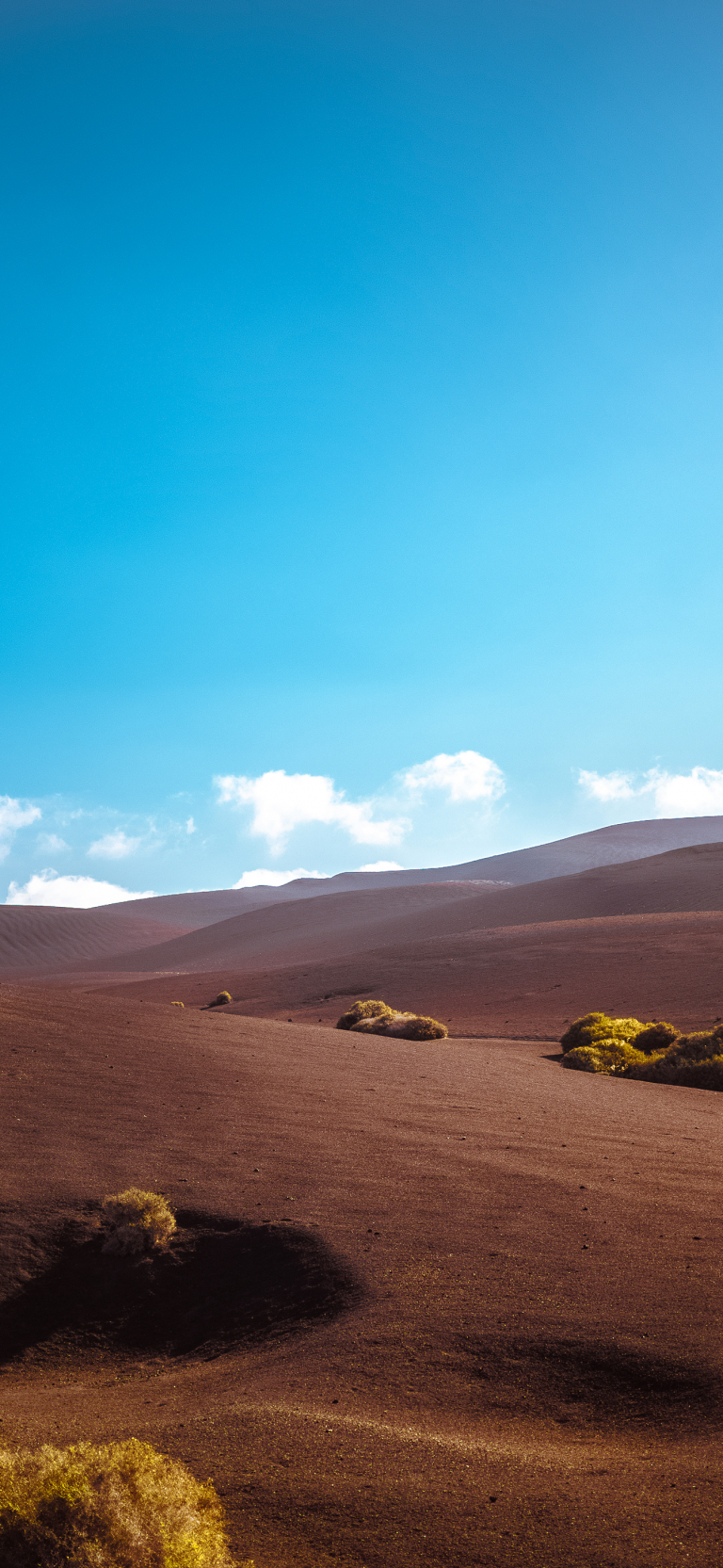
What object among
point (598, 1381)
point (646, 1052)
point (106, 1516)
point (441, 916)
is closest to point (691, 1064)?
point (646, 1052)

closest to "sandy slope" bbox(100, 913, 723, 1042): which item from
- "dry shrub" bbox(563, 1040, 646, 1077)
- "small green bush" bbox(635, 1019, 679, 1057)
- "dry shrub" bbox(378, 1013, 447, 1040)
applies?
"dry shrub" bbox(378, 1013, 447, 1040)

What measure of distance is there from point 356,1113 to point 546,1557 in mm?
6154

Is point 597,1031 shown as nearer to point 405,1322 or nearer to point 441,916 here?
point 405,1322

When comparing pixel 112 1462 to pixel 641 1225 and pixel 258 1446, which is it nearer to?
pixel 258 1446

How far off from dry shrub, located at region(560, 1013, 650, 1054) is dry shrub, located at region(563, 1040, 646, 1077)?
0.62 m

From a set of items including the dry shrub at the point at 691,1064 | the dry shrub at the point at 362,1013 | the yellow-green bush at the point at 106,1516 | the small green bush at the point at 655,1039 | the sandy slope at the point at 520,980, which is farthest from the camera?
the sandy slope at the point at 520,980

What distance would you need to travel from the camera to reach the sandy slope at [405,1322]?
304 centimetres

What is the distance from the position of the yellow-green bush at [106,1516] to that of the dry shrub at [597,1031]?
13.1m

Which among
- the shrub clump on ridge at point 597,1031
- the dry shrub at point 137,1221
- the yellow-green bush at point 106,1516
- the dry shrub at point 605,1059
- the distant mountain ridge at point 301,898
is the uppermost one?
the distant mountain ridge at point 301,898

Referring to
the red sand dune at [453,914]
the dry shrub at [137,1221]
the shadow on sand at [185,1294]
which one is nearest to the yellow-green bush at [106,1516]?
the shadow on sand at [185,1294]

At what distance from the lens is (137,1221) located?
18.7 ft

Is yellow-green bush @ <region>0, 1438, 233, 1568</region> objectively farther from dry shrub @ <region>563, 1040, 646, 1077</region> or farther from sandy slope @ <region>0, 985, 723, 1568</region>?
dry shrub @ <region>563, 1040, 646, 1077</region>

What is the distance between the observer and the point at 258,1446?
3443mm

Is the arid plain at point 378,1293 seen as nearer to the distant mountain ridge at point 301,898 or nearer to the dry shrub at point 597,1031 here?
the dry shrub at point 597,1031
